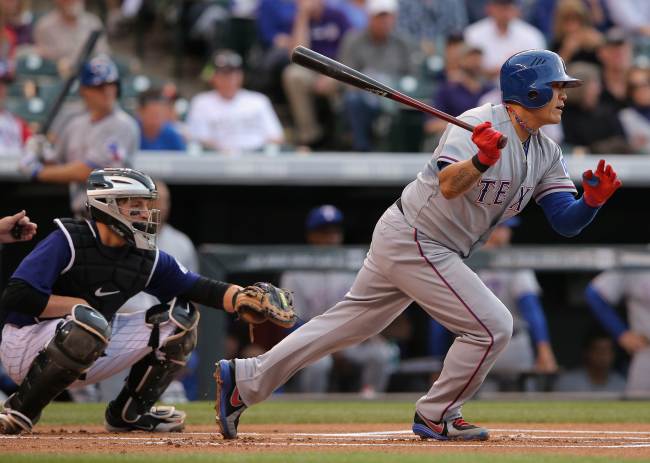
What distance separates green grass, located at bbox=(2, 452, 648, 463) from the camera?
393cm

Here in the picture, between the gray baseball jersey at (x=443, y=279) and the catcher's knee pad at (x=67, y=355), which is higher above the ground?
the gray baseball jersey at (x=443, y=279)

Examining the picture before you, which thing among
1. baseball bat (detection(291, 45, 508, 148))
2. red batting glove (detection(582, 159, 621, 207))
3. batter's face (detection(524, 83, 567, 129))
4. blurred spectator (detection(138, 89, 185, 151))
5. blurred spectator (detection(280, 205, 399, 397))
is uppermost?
batter's face (detection(524, 83, 567, 129))

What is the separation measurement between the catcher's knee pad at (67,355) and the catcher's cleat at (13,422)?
0.07 meters

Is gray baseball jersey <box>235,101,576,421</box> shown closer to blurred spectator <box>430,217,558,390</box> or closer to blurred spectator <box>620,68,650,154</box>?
blurred spectator <box>430,217,558,390</box>

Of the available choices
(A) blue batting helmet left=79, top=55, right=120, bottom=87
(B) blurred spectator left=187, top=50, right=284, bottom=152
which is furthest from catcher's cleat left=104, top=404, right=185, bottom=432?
(B) blurred spectator left=187, top=50, right=284, bottom=152

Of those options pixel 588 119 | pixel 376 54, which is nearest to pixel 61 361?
pixel 376 54

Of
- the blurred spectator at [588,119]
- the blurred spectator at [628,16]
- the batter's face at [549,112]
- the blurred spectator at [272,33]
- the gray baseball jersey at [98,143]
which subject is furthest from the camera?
the blurred spectator at [628,16]

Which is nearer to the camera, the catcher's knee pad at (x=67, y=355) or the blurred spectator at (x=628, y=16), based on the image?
the catcher's knee pad at (x=67, y=355)

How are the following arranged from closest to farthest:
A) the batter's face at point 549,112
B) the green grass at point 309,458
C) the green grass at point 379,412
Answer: the green grass at point 309,458, the batter's face at point 549,112, the green grass at point 379,412

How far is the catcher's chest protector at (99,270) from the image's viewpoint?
5117mm

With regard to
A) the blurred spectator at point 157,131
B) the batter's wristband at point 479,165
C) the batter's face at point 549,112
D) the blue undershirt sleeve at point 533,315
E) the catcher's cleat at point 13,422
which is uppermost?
the batter's face at point 549,112

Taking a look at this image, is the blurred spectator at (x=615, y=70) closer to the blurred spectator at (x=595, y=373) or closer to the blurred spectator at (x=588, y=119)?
the blurred spectator at (x=588, y=119)

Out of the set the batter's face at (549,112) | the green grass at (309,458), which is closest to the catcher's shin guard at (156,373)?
the green grass at (309,458)

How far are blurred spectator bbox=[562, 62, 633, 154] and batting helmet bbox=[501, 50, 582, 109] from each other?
517cm
